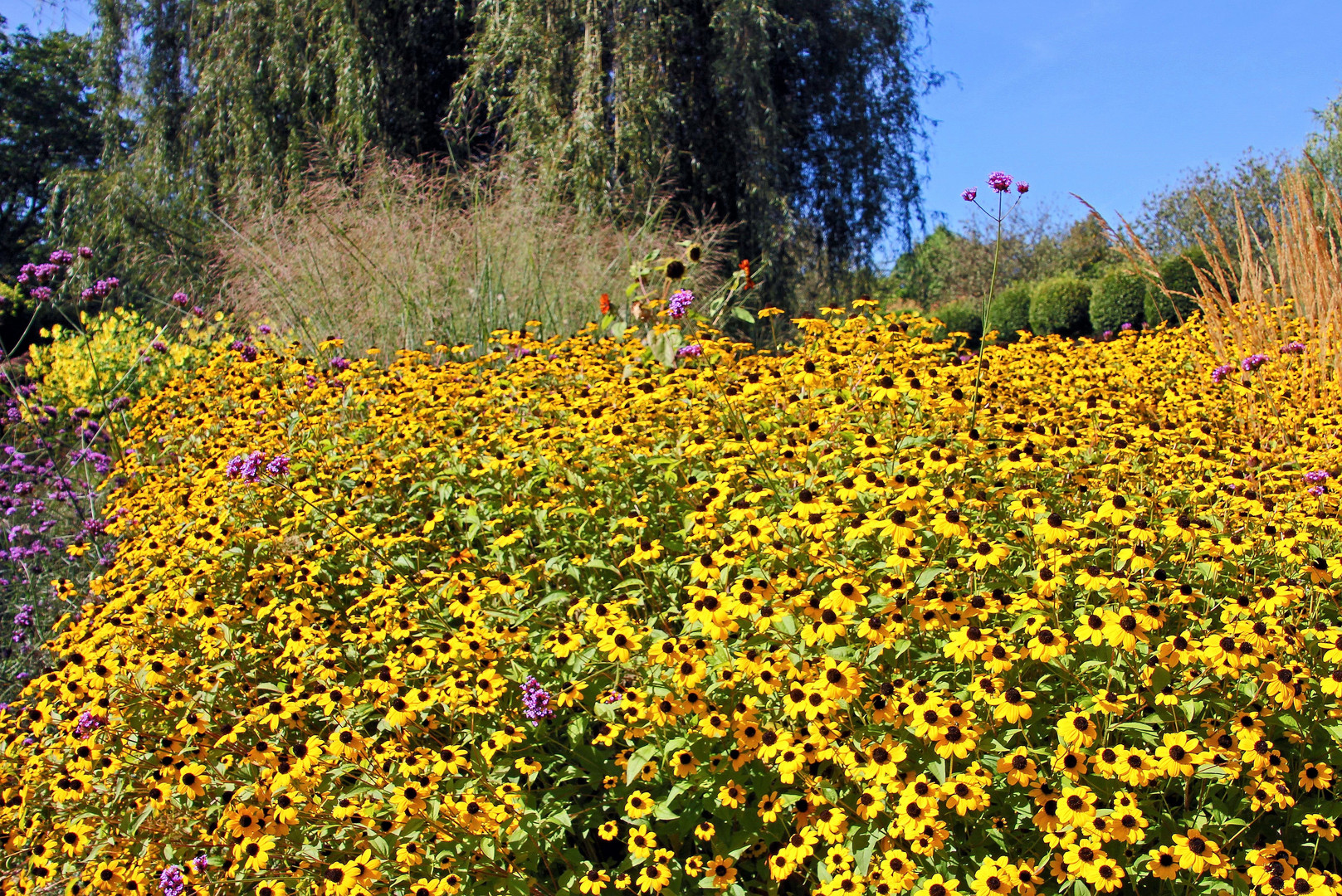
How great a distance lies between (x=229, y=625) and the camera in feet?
7.68

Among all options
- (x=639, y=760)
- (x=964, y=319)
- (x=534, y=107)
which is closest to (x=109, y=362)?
(x=534, y=107)

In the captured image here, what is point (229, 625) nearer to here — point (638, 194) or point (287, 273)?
point (287, 273)

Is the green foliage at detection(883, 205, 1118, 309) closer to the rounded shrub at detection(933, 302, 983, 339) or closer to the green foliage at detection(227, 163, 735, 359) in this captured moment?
the rounded shrub at detection(933, 302, 983, 339)

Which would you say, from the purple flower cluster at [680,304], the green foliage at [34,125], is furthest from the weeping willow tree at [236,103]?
the green foliage at [34,125]

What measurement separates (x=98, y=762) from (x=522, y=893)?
1026mm

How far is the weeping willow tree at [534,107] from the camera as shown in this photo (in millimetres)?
9859

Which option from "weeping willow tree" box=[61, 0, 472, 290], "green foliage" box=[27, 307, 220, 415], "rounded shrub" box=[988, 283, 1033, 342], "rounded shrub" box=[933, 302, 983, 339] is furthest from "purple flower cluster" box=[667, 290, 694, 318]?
"rounded shrub" box=[988, 283, 1033, 342]

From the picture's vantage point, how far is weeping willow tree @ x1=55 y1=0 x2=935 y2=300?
986cm

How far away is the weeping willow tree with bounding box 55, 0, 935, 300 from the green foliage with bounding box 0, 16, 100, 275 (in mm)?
17409

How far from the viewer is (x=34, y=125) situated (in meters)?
26.2

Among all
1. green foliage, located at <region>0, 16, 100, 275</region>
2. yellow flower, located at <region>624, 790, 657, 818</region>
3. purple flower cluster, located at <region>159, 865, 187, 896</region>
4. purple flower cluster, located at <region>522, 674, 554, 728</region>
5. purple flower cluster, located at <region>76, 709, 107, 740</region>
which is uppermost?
green foliage, located at <region>0, 16, 100, 275</region>

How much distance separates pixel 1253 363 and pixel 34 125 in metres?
32.0

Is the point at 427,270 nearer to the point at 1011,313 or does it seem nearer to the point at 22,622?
the point at 22,622

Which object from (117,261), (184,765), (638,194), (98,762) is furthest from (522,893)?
(117,261)
